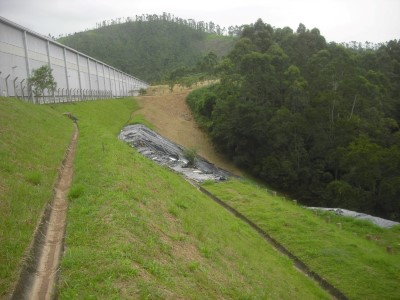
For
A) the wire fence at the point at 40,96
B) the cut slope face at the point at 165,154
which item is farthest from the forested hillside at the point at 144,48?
the cut slope face at the point at 165,154

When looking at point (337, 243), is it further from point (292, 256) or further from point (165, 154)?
point (165, 154)

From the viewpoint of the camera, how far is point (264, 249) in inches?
734

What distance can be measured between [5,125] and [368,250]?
64.2 ft

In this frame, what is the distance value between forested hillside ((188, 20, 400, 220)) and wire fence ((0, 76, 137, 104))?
1950 cm

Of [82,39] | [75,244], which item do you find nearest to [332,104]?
[75,244]

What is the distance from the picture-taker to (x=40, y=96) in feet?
122

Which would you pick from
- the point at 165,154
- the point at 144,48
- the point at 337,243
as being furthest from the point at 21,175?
the point at 144,48

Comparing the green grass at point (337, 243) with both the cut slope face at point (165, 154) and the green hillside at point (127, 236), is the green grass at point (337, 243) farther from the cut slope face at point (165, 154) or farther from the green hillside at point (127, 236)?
the cut slope face at point (165, 154)

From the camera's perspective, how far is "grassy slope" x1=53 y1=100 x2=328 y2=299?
796 centimetres

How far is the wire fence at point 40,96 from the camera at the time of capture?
3244 centimetres

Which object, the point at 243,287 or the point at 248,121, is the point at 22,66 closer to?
the point at 248,121

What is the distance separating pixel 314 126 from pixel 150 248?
119 ft

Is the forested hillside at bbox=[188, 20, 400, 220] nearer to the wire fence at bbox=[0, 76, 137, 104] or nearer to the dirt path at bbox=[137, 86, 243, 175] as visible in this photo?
the dirt path at bbox=[137, 86, 243, 175]

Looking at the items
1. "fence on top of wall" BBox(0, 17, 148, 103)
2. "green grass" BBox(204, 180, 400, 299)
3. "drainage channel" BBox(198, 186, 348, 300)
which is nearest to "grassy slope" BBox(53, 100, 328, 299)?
"drainage channel" BBox(198, 186, 348, 300)
